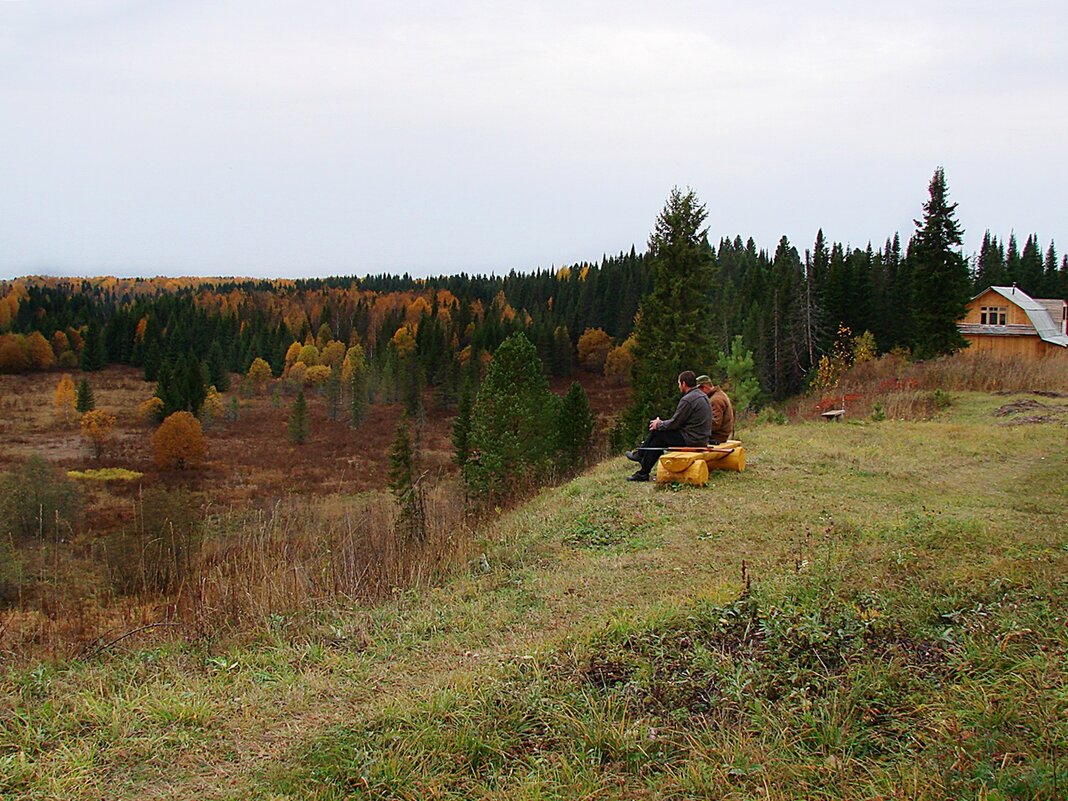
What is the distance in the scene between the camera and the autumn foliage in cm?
5675

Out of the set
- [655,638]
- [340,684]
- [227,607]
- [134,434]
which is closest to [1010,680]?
[655,638]

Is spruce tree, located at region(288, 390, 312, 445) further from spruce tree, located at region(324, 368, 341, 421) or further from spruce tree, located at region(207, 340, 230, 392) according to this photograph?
spruce tree, located at region(207, 340, 230, 392)

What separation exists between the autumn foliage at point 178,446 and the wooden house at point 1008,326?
51.6 meters

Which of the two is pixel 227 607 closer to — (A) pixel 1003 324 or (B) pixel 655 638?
(B) pixel 655 638

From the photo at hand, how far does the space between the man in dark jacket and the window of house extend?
→ 121ft

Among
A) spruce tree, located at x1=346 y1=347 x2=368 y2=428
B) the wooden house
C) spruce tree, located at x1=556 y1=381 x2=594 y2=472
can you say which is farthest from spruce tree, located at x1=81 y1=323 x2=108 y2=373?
the wooden house

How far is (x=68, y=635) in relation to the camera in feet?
20.0

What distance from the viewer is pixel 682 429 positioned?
11.0m

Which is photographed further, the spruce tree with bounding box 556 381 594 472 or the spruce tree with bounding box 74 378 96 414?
the spruce tree with bounding box 74 378 96 414

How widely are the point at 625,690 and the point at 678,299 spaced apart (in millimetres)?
27062

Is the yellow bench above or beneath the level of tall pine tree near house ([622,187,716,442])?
beneath

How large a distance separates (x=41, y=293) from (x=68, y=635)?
156 m

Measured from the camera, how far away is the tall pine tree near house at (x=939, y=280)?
31.7 m

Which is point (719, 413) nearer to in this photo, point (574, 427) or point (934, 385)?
point (934, 385)
